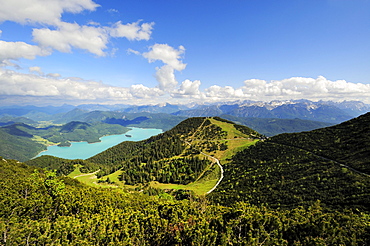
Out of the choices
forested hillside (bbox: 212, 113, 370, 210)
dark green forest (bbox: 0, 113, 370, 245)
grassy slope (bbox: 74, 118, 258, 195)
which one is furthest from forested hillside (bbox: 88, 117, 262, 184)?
forested hillside (bbox: 212, 113, 370, 210)

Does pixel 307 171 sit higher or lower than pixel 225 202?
higher

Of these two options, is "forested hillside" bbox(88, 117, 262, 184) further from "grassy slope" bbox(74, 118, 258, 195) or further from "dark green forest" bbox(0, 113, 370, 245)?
"dark green forest" bbox(0, 113, 370, 245)

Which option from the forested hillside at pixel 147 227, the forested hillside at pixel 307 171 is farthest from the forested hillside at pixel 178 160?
the forested hillside at pixel 147 227

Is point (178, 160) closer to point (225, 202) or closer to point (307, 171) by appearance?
point (225, 202)

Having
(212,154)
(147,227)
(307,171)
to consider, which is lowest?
(212,154)

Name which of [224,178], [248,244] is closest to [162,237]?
[248,244]

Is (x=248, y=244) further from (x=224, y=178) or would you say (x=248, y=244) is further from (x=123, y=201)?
(x=224, y=178)

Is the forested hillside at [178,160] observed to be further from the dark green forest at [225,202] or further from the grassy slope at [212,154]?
the dark green forest at [225,202]

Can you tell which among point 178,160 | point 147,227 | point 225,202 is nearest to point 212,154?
point 178,160
